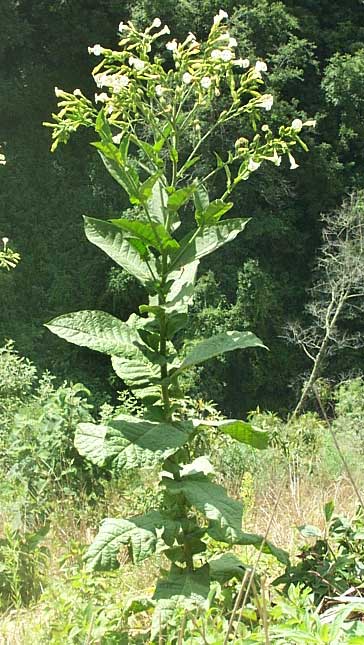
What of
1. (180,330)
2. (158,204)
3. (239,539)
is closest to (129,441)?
(239,539)

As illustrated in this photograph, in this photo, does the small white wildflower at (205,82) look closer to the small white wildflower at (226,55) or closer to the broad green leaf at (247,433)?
the small white wildflower at (226,55)

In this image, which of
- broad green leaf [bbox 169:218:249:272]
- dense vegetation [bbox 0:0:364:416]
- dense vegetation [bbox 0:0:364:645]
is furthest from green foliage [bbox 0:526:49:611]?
dense vegetation [bbox 0:0:364:416]

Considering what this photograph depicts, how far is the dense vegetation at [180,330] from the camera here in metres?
1.80

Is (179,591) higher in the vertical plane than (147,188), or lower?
lower

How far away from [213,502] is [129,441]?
214mm

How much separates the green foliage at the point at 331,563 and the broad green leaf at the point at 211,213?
27.0 inches

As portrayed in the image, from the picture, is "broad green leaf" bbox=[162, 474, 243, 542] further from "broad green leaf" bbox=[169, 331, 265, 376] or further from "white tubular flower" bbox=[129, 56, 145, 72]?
"white tubular flower" bbox=[129, 56, 145, 72]

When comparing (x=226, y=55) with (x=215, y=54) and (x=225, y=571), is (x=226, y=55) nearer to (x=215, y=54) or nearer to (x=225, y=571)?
(x=215, y=54)

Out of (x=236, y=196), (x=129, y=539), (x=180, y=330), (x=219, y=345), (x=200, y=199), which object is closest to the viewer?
(x=129, y=539)

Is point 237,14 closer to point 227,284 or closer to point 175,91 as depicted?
point 227,284

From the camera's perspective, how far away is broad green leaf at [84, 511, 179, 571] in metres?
1.73

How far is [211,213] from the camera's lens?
1889 mm

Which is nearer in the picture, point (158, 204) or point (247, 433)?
point (247, 433)

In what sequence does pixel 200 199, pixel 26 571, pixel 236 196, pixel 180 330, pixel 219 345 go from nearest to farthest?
pixel 219 345, pixel 200 199, pixel 26 571, pixel 180 330, pixel 236 196
